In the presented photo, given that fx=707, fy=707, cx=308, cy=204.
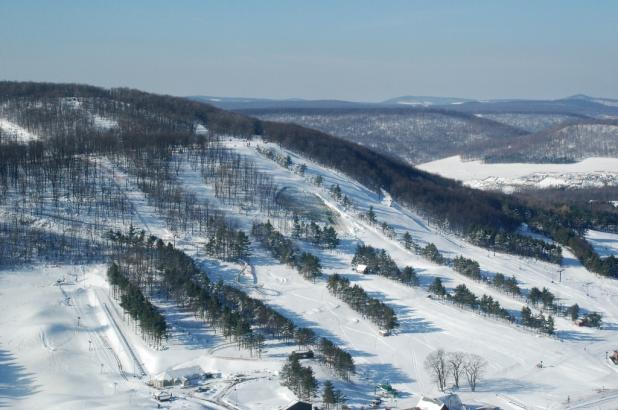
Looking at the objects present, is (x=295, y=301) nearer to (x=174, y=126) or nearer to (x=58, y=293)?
(x=58, y=293)

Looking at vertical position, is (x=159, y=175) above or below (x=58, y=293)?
above

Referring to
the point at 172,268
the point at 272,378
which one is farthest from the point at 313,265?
the point at 272,378

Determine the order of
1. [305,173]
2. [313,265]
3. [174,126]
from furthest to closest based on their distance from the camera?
[174,126] → [305,173] → [313,265]

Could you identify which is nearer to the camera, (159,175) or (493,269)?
(493,269)

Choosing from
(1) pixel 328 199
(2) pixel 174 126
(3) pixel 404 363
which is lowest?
(3) pixel 404 363

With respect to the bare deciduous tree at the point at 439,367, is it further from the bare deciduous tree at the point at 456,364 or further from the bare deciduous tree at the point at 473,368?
the bare deciduous tree at the point at 473,368

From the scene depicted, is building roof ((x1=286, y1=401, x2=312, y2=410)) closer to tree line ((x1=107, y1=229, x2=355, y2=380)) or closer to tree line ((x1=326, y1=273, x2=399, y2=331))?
tree line ((x1=107, y1=229, x2=355, y2=380))
